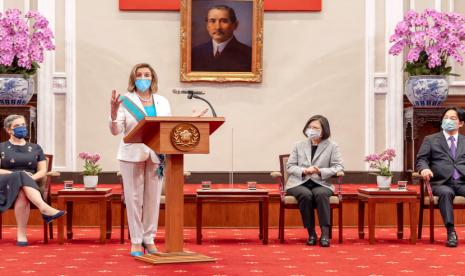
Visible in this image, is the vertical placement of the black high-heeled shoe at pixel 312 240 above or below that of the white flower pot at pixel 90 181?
below

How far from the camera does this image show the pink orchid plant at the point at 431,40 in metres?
8.34

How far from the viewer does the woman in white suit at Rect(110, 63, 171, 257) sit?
542cm

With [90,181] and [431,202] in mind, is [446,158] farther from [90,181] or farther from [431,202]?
[90,181]

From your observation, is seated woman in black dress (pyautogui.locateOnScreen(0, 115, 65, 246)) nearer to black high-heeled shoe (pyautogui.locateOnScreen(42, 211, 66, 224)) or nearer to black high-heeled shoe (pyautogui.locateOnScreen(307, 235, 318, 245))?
black high-heeled shoe (pyautogui.locateOnScreen(42, 211, 66, 224))

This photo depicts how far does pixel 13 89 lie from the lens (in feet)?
27.0

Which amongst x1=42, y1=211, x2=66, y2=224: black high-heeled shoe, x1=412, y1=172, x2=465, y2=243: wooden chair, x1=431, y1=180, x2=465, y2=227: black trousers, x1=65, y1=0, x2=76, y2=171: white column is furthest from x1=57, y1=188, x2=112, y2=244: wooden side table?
x1=431, y1=180, x2=465, y2=227: black trousers

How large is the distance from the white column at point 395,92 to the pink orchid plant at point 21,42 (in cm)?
364

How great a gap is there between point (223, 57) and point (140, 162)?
147 inches

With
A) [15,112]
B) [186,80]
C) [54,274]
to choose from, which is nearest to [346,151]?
[186,80]

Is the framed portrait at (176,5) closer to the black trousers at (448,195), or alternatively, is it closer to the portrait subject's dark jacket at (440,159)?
the portrait subject's dark jacket at (440,159)

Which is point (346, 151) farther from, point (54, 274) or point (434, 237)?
point (54, 274)

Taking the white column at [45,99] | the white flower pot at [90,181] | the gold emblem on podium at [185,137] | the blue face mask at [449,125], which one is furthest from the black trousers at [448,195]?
the white column at [45,99]

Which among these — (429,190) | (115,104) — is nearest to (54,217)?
(115,104)

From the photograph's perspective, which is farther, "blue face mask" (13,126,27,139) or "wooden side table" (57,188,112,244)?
"blue face mask" (13,126,27,139)
